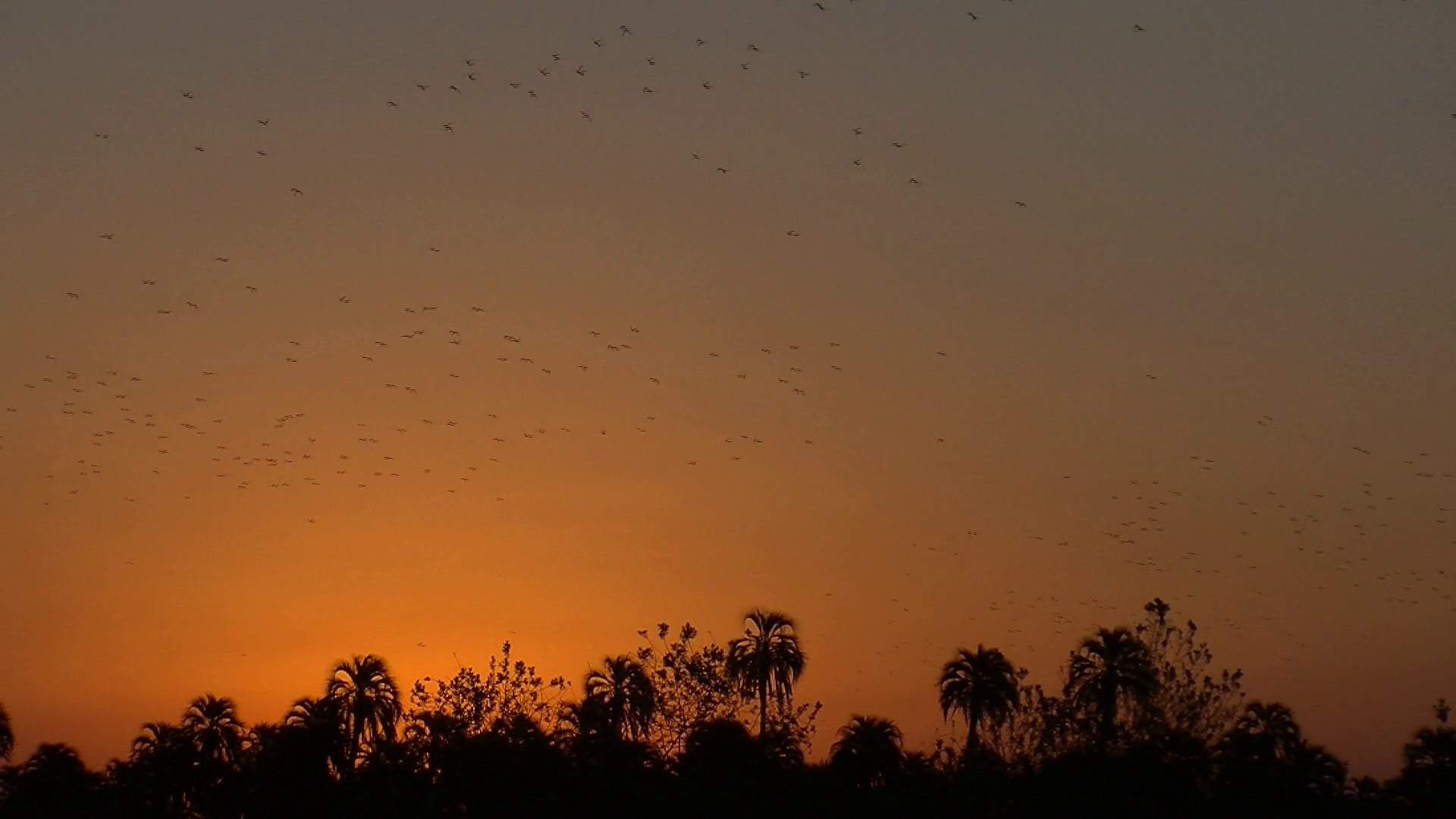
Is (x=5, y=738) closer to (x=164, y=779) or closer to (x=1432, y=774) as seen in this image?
(x=164, y=779)

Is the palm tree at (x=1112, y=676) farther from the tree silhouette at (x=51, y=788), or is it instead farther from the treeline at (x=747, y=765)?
the tree silhouette at (x=51, y=788)

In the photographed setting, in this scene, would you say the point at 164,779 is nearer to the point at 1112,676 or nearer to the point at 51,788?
the point at 51,788

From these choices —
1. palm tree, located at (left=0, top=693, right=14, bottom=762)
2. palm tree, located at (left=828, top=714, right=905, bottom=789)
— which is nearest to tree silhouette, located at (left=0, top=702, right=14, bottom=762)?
palm tree, located at (left=0, top=693, right=14, bottom=762)

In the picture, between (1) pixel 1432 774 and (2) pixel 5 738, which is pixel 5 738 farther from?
(1) pixel 1432 774

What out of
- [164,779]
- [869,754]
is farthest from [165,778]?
[869,754]

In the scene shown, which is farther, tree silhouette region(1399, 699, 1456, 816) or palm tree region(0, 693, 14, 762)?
palm tree region(0, 693, 14, 762)

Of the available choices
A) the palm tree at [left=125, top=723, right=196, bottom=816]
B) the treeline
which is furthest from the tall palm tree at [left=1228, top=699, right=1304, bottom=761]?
the palm tree at [left=125, top=723, right=196, bottom=816]

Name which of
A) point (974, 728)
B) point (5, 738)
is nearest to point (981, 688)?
point (974, 728)

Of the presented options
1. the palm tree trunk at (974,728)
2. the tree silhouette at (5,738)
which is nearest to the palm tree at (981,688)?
the palm tree trunk at (974,728)

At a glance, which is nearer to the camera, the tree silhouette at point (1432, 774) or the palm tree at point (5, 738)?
the tree silhouette at point (1432, 774)

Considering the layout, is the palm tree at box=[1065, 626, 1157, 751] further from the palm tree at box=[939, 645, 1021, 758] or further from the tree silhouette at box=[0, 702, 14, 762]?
the tree silhouette at box=[0, 702, 14, 762]

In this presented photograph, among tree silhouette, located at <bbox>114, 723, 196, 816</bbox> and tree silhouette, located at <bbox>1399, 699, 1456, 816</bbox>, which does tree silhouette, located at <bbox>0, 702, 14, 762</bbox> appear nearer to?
tree silhouette, located at <bbox>114, 723, 196, 816</bbox>

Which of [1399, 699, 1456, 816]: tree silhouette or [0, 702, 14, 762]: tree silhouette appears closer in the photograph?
[1399, 699, 1456, 816]: tree silhouette

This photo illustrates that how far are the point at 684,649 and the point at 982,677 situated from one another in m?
16.6
